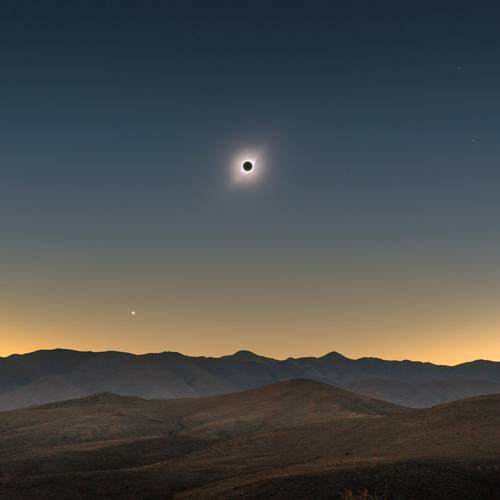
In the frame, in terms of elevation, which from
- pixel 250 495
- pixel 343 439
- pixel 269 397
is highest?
pixel 269 397

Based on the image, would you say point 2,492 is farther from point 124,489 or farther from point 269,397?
point 269,397

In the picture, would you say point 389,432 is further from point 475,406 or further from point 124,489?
point 124,489

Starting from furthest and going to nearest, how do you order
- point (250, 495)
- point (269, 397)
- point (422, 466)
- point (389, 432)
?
1. point (269, 397)
2. point (389, 432)
3. point (422, 466)
4. point (250, 495)

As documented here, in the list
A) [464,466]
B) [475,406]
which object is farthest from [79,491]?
[475,406]

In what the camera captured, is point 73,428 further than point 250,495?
Yes

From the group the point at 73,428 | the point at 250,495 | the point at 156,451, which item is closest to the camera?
the point at 250,495

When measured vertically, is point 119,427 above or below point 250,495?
above
